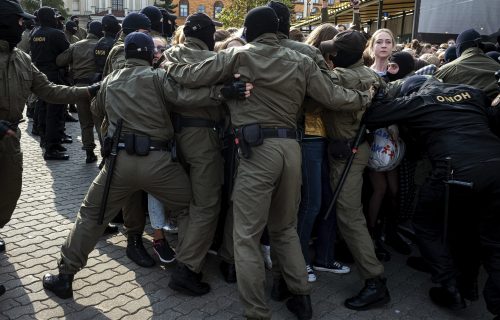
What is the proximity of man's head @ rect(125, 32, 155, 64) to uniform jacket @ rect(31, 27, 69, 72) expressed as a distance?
15.1 feet

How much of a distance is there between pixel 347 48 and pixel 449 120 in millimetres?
963

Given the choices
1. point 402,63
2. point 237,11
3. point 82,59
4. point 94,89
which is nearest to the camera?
point 94,89

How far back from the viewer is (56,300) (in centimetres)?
362

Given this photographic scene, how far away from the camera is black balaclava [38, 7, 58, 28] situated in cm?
768

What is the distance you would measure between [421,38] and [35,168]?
9.12 meters

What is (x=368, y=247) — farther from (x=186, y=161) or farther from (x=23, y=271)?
(x=23, y=271)

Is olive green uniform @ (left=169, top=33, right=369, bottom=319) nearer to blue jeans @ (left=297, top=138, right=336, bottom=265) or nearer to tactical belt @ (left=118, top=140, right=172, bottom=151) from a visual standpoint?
blue jeans @ (left=297, top=138, right=336, bottom=265)

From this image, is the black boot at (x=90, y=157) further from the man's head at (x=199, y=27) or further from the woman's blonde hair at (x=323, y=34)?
the woman's blonde hair at (x=323, y=34)

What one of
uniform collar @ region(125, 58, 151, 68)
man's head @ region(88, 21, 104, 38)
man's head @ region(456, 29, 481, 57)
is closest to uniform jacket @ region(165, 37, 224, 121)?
uniform collar @ region(125, 58, 151, 68)

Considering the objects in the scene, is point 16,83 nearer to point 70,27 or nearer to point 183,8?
point 70,27

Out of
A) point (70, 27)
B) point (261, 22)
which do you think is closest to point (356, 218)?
point (261, 22)

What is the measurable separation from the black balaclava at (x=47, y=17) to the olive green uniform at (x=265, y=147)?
17.7 ft

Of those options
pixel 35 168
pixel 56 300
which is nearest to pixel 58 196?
pixel 35 168

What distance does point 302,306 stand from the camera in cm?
347
